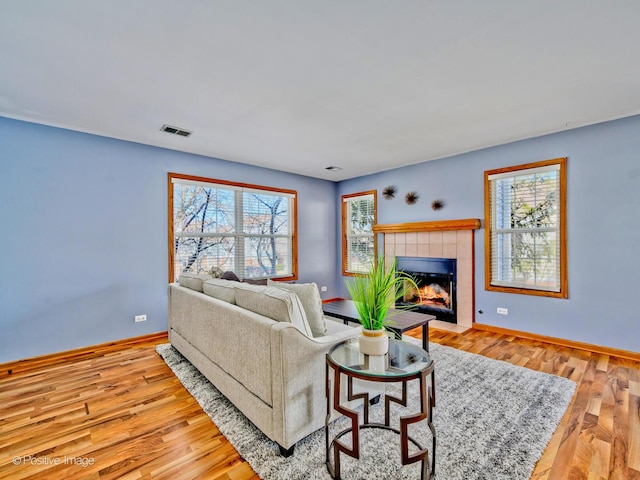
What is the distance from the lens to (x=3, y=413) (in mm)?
2207

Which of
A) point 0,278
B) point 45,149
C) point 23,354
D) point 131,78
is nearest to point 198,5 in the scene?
point 131,78

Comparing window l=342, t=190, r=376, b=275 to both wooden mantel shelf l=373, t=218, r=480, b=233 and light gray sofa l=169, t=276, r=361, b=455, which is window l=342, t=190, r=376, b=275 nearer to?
wooden mantel shelf l=373, t=218, r=480, b=233

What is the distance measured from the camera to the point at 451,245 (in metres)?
4.46

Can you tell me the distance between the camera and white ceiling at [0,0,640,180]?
168 cm

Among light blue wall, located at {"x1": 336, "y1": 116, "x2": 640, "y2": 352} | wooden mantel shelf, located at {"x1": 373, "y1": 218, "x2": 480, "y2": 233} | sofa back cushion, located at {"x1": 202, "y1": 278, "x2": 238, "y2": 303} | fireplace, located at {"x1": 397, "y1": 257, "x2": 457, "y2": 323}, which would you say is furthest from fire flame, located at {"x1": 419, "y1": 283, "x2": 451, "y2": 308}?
sofa back cushion, located at {"x1": 202, "y1": 278, "x2": 238, "y2": 303}

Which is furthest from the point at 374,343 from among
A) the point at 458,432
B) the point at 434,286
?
the point at 434,286

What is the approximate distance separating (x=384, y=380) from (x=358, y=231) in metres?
4.61

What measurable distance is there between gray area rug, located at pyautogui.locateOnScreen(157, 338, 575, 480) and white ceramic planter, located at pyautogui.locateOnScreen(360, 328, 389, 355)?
22.2 inches

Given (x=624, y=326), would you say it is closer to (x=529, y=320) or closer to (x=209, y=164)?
(x=529, y=320)

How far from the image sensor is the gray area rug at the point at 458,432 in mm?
1600

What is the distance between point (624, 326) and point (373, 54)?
3747 mm

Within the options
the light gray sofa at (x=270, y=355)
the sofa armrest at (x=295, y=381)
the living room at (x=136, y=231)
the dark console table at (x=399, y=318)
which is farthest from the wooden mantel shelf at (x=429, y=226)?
the sofa armrest at (x=295, y=381)

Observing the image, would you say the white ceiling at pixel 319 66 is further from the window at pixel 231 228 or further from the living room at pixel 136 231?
the window at pixel 231 228

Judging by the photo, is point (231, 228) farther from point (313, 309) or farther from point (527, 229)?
point (527, 229)
